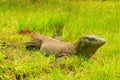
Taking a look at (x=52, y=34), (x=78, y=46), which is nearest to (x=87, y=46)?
(x=78, y=46)

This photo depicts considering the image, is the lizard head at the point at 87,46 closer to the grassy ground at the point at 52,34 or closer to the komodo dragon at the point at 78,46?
the komodo dragon at the point at 78,46

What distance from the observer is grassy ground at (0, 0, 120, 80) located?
6.60 m

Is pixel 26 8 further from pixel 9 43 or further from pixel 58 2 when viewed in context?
pixel 9 43

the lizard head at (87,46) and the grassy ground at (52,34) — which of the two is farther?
the lizard head at (87,46)

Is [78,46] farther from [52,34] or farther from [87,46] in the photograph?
[52,34]

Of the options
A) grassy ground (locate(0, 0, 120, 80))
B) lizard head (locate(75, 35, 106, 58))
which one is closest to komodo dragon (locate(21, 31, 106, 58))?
lizard head (locate(75, 35, 106, 58))

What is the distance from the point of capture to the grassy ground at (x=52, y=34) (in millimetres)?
6602

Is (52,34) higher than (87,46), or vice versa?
(87,46)

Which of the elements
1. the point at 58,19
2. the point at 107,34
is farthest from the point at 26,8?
the point at 107,34

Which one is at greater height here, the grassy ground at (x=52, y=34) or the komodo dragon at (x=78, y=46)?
the komodo dragon at (x=78, y=46)

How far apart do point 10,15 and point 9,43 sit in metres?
3.02

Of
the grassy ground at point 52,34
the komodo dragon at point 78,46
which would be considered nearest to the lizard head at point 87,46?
the komodo dragon at point 78,46

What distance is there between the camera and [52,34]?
9359 millimetres

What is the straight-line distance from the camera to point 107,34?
9.20m
